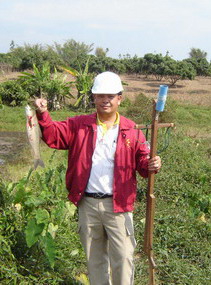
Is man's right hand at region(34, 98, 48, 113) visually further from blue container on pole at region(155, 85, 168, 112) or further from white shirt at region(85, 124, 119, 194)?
blue container on pole at region(155, 85, 168, 112)

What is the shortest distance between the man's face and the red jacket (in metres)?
0.13

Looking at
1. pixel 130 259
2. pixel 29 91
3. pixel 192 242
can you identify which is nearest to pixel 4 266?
pixel 130 259

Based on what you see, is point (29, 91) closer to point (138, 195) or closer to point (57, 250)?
point (138, 195)

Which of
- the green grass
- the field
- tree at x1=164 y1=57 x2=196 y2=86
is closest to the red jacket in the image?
the field

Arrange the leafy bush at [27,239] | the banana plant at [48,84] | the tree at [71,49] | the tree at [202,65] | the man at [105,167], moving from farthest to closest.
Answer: the tree at [71,49] < the tree at [202,65] < the banana plant at [48,84] < the leafy bush at [27,239] < the man at [105,167]

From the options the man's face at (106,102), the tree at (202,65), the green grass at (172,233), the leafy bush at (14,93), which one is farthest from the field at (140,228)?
the tree at (202,65)

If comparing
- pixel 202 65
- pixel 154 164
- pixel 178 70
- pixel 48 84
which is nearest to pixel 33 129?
pixel 154 164

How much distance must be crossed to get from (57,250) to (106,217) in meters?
0.96

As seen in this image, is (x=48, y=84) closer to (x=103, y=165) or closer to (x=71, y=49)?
(x=103, y=165)

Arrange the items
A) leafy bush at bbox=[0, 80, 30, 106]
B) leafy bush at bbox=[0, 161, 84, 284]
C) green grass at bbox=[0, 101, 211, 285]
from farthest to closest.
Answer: leafy bush at bbox=[0, 80, 30, 106], green grass at bbox=[0, 101, 211, 285], leafy bush at bbox=[0, 161, 84, 284]

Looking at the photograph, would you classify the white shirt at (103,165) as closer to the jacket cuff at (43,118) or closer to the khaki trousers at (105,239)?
the khaki trousers at (105,239)

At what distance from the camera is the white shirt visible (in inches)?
106

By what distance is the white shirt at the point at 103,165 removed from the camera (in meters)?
2.69

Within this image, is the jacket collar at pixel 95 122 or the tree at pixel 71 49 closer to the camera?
the jacket collar at pixel 95 122
